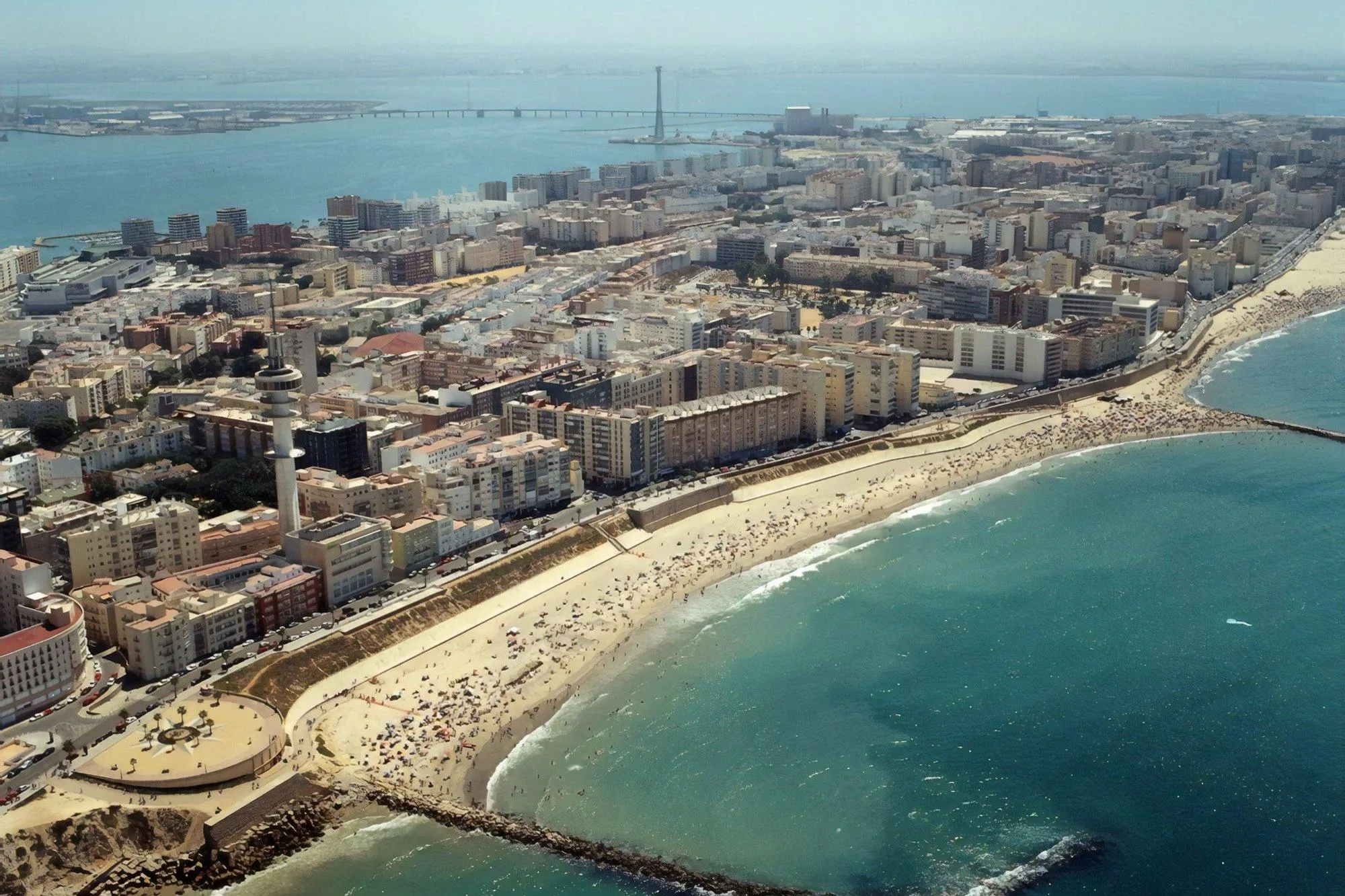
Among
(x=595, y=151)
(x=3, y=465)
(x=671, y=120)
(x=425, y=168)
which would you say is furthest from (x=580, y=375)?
(x=671, y=120)

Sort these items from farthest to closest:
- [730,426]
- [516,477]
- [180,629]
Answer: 1. [730,426]
2. [516,477]
3. [180,629]

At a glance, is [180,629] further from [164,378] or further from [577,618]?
[164,378]

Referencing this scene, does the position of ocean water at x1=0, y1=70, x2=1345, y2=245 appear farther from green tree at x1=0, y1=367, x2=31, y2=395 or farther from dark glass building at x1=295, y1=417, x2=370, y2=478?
dark glass building at x1=295, y1=417, x2=370, y2=478

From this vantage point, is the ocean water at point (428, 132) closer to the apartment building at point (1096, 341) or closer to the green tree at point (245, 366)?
the green tree at point (245, 366)

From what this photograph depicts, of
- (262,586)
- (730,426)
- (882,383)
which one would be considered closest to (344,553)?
(262,586)

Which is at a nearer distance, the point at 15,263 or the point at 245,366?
the point at 245,366

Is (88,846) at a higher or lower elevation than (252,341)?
lower
